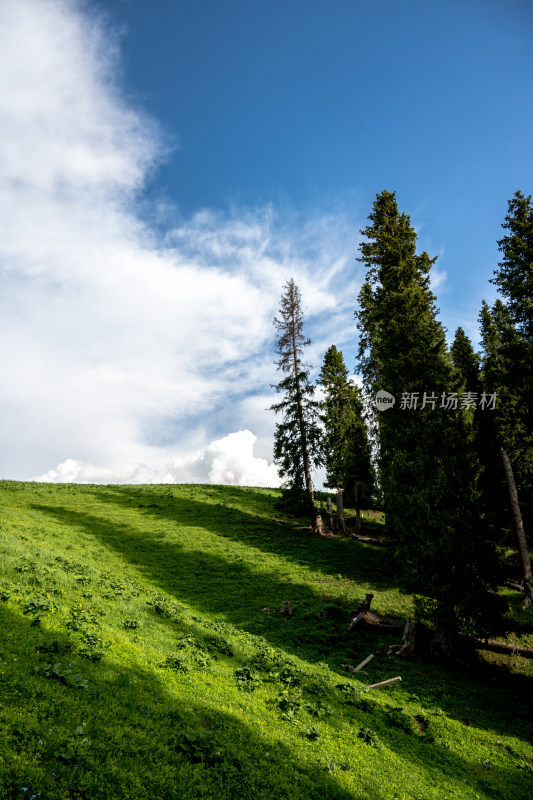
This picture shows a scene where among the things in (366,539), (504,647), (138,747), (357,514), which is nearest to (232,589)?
(504,647)

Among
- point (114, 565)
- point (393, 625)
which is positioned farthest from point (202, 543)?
point (393, 625)

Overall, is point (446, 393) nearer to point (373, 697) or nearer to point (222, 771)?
point (373, 697)

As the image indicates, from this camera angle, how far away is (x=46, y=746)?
596cm

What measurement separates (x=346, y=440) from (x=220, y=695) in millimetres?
28443

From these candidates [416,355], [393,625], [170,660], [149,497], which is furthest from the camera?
[149,497]

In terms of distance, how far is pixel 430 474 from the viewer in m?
18.3

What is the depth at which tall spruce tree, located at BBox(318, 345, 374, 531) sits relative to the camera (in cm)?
3588

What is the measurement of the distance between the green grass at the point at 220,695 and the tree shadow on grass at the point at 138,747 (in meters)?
0.03

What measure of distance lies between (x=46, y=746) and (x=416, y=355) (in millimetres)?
19928

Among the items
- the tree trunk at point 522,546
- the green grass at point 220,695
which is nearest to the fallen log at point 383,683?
the green grass at point 220,695

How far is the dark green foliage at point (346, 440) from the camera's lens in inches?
1414
